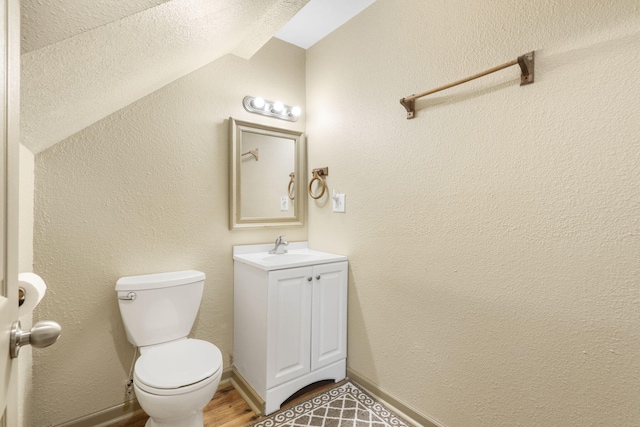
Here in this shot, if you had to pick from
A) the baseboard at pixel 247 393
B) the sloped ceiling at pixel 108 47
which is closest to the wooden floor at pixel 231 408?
the baseboard at pixel 247 393

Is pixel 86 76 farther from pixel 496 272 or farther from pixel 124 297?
pixel 496 272

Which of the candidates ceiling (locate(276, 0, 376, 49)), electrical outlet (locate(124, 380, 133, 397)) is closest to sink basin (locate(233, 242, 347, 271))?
electrical outlet (locate(124, 380, 133, 397))

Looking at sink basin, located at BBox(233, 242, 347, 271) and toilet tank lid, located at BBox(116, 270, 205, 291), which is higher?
sink basin, located at BBox(233, 242, 347, 271)

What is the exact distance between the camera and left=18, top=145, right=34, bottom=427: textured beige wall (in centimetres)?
122

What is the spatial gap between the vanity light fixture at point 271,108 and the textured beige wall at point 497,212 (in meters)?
0.48

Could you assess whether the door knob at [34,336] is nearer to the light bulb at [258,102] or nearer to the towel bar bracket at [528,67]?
the towel bar bracket at [528,67]

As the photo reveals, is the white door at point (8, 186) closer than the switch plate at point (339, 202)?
Yes

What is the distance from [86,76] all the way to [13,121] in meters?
0.53

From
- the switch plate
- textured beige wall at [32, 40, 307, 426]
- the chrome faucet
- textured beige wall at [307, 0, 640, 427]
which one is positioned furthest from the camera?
the chrome faucet

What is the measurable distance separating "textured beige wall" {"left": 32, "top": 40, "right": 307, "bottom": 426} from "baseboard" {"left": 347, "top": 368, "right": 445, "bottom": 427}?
0.87 meters

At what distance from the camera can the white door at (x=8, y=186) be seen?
1.57 ft

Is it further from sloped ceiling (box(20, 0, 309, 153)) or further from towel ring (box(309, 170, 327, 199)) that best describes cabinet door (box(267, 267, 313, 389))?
sloped ceiling (box(20, 0, 309, 153))

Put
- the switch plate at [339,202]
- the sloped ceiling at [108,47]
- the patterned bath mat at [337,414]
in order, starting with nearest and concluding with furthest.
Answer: the sloped ceiling at [108,47]
the patterned bath mat at [337,414]
the switch plate at [339,202]

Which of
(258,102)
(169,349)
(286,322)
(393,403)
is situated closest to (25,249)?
(169,349)
